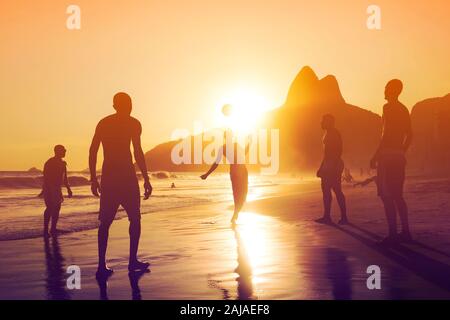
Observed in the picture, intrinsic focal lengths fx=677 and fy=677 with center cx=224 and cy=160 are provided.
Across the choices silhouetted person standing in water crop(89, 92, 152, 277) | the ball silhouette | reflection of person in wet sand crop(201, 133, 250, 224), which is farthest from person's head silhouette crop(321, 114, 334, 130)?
silhouetted person standing in water crop(89, 92, 152, 277)

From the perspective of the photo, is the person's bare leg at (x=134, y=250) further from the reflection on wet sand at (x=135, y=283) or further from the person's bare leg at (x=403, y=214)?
the person's bare leg at (x=403, y=214)

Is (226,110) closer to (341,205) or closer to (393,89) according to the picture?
(341,205)

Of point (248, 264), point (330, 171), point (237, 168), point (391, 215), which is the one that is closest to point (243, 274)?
point (248, 264)

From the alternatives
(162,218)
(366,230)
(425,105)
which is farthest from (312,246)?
(425,105)

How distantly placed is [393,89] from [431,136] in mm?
92076

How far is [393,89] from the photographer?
31.3ft

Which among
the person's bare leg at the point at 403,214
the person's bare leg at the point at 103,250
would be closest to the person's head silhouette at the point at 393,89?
the person's bare leg at the point at 403,214

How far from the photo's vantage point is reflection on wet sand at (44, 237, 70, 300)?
251 inches

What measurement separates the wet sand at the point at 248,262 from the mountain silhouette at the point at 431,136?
54.7 m

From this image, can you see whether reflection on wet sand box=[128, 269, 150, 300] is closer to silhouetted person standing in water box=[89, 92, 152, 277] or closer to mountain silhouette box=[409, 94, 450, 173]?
silhouetted person standing in water box=[89, 92, 152, 277]

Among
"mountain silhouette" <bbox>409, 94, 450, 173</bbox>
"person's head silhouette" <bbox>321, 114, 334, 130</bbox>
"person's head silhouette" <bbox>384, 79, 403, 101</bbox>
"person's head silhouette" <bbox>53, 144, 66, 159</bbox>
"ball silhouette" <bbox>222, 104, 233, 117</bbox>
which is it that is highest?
"person's head silhouette" <bbox>384, 79, 403, 101</bbox>

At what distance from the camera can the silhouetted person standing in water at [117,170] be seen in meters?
7.81

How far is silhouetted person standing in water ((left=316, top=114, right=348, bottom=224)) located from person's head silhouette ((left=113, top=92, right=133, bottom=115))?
623 centimetres
